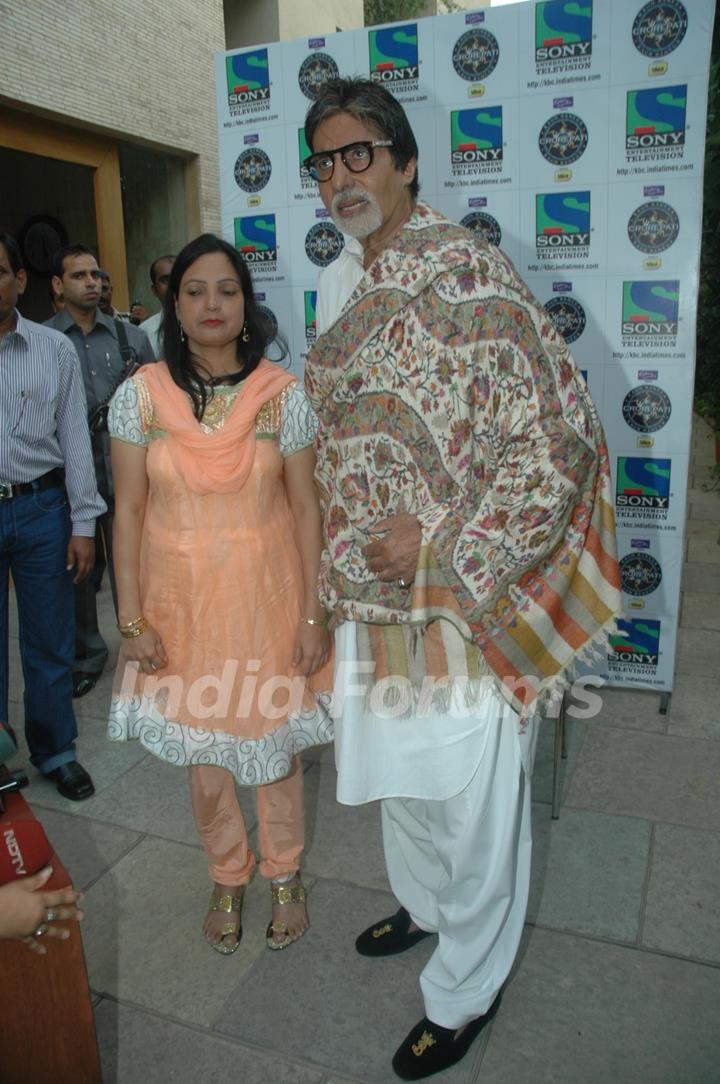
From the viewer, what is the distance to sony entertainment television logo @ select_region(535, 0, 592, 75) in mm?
2994

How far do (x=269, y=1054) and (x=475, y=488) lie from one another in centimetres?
140

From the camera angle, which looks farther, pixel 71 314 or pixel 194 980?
pixel 71 314

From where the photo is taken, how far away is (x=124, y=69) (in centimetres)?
1014

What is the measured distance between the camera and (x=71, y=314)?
4.07 metres

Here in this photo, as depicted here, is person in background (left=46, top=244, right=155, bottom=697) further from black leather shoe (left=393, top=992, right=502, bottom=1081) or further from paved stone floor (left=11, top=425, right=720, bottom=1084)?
black leather shoe (left=393, top=992, right=502, bottom=1081)

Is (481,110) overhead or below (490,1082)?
overhead

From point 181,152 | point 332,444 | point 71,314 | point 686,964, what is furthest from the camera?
point 181,152

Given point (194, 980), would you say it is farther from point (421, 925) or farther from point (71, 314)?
point (71, 314)

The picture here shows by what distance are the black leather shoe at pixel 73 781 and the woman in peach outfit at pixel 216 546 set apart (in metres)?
1.02

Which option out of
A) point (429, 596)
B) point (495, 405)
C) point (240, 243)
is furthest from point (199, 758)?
point (240, 243)

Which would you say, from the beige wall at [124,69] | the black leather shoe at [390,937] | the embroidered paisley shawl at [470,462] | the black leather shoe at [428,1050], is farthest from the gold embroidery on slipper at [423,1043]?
the beige wall at [124,69]

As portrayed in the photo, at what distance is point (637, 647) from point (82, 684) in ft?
8.37

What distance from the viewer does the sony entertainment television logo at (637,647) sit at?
358 cm

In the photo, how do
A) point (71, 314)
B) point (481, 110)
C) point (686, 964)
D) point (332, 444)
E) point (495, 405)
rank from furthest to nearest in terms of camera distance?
point (71, 314) < point (481, 110) < point (686, 964) < point (332, 444) < point (495, 405)
